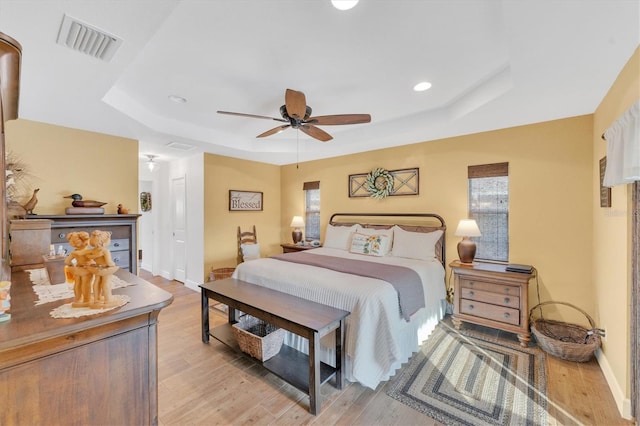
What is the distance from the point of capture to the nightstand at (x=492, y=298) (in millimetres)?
2889

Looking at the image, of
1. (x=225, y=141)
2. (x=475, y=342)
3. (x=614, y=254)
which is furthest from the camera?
(x=225, y=141)

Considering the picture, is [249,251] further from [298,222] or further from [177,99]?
[177,99]

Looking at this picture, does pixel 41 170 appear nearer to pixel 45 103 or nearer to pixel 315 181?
pixel 45 103

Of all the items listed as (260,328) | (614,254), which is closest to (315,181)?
(260,328)

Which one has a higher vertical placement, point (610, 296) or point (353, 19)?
point (353, 19)

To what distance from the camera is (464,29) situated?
1933mm

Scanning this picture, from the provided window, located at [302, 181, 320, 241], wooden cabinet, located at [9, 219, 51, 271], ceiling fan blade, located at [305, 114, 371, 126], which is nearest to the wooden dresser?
wooden cabinet, located at [9, 219, 51, 271]

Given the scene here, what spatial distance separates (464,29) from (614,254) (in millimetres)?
2140

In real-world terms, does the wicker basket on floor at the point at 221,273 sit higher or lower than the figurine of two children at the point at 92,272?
lower

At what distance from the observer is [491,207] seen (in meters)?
3.56

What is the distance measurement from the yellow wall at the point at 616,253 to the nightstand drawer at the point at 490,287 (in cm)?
67

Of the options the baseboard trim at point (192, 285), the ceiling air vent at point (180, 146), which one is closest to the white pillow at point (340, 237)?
the baseboard trim at point (192, 285)

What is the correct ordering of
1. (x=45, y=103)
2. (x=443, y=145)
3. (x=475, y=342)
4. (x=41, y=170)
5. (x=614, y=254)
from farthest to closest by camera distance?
(x=443, y=145)
(x=41, y=170)
(x=475, y=342)
(x=45, y=103)
(x=614, y=254)

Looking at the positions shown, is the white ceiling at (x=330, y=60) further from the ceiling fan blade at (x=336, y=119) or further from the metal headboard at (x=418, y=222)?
the metal headboard at (x=418, y=222)
